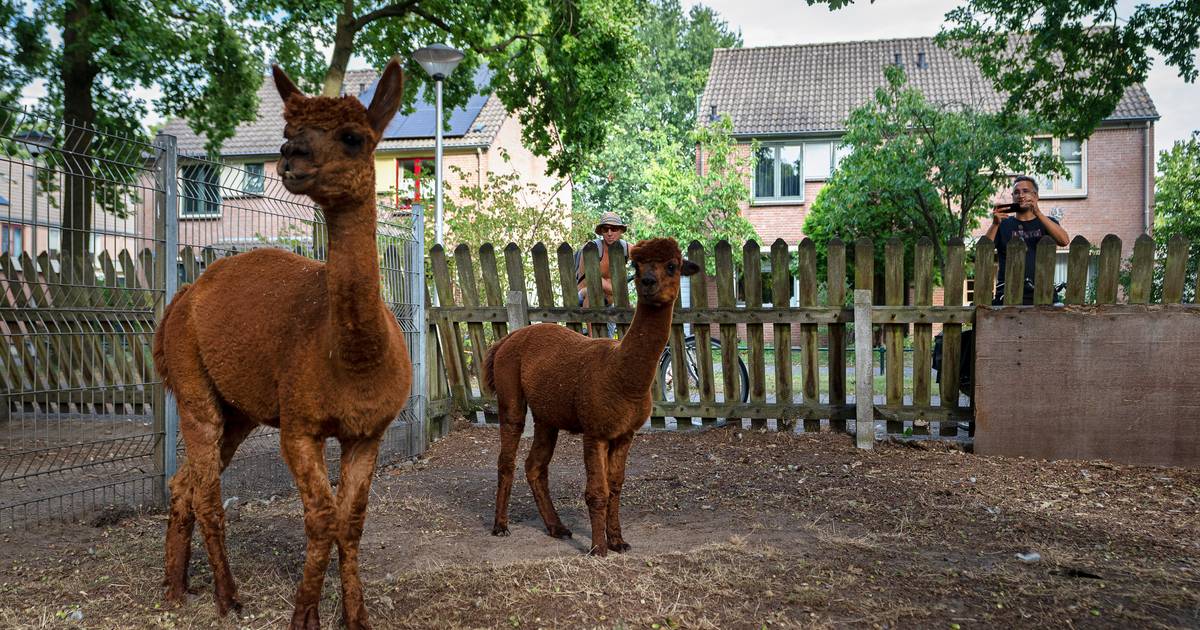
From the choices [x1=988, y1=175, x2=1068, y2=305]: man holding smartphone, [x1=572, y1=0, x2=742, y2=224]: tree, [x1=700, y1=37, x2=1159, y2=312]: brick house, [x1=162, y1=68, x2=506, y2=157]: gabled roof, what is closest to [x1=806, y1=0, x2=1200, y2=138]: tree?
[x1=988, y1=175, x2=1068, y2=305]: man holding smartphone

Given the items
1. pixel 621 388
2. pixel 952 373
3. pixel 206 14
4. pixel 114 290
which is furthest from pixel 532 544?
pixel 206 14

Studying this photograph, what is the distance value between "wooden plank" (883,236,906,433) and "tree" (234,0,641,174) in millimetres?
6429

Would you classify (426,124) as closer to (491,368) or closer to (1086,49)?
(1086,49)

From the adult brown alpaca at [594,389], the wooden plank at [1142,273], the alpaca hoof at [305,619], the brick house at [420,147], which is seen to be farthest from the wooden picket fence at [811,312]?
the brick house at [420,147]

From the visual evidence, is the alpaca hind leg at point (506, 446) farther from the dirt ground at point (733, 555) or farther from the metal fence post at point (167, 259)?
the metal fence post at point (167, 259)

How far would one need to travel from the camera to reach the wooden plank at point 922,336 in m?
7.66

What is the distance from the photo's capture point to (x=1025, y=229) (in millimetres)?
7965

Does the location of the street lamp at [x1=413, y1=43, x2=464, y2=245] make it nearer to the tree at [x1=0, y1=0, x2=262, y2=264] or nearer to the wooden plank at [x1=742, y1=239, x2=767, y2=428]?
the tree at [x1=0, y1=0, x2=262, y2=264]

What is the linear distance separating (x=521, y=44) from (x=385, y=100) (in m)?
10.5

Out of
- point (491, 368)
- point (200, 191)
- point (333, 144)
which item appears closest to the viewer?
point (333, 144)

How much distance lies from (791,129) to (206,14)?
777 inches

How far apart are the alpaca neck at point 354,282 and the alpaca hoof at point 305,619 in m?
1.03

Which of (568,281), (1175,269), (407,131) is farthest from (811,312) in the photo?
(407,131)

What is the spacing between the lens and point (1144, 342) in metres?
7.04
